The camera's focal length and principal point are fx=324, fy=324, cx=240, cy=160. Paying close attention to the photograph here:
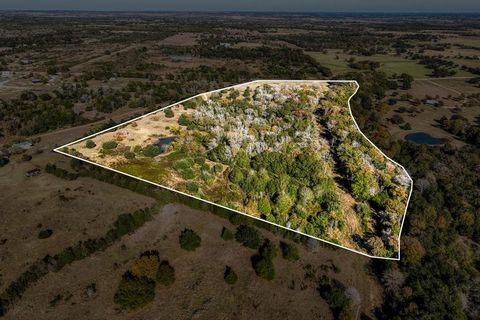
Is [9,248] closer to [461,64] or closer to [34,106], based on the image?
[34,106]

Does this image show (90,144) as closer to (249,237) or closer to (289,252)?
(249,237)

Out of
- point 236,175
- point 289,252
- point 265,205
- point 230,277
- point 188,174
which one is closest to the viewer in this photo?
point 265,205

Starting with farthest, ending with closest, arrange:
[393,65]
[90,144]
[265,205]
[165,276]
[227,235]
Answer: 1. [393,65]
2. [227,235]
3. [165,276]
4. [90,144]
5. [265,205]

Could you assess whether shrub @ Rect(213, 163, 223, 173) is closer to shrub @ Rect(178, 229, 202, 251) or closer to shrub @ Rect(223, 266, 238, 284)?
shrub @ Rect(223, 266, 238, 284)

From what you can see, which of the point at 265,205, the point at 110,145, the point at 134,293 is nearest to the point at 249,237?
the point at 134,293

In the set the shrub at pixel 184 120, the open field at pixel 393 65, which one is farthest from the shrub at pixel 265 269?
the open field at pixel 393 65

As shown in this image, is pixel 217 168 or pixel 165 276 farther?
pixel 165 276

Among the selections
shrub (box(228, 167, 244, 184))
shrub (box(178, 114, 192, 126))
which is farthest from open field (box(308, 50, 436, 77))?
shrub (box(228, 167, 244, 184))
